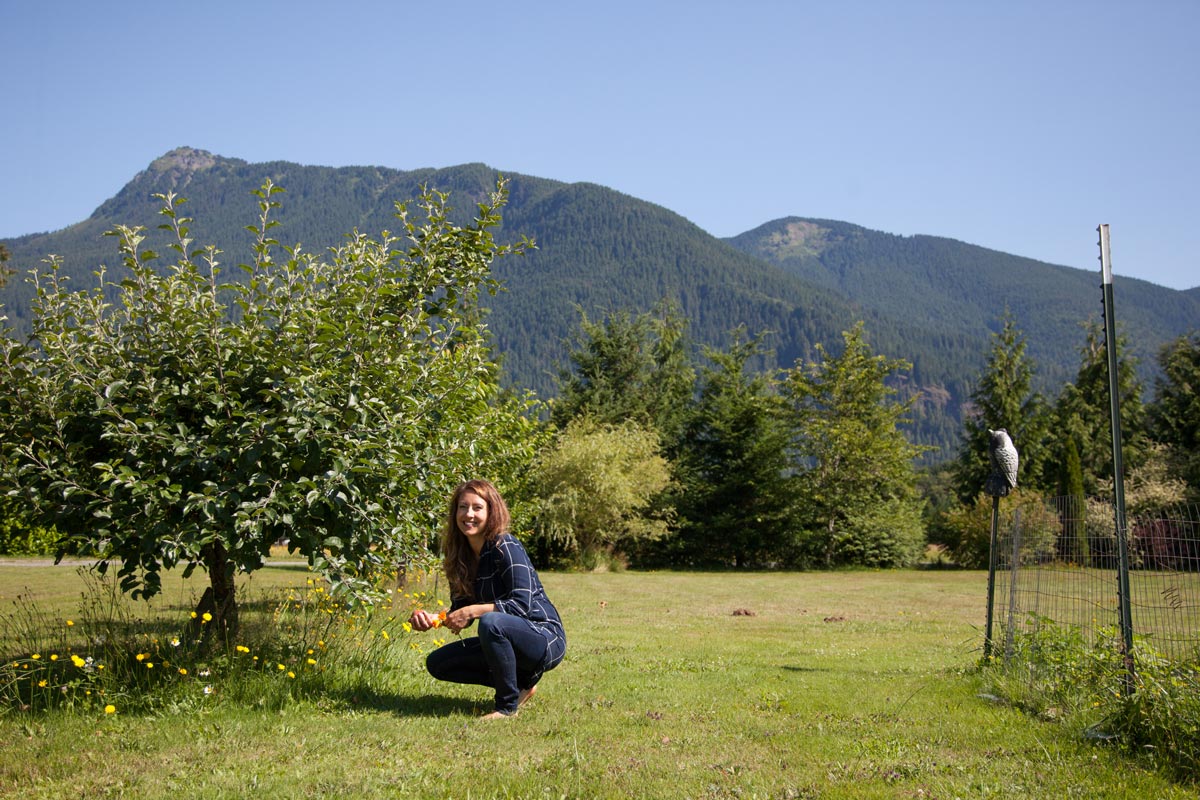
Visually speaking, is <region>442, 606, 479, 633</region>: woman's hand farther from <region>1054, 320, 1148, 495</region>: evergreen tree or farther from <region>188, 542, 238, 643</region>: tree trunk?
<region>1054, 320, 1148, 495</region>: evergreen tree

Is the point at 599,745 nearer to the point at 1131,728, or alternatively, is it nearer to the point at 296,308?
the point at 1131,728

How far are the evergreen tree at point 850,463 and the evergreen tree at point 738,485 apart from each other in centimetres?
96

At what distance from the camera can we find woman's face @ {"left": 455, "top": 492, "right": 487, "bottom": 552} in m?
5.58

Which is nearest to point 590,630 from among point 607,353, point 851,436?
point 851,436

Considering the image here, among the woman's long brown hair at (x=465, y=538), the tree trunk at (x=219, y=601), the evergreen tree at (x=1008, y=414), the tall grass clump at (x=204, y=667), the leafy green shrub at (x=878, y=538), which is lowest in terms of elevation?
the leafy green shrub at (x=878, y=538)

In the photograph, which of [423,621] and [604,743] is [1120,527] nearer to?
[604,743]

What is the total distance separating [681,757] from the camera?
4.58 meters

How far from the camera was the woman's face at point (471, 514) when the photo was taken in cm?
558

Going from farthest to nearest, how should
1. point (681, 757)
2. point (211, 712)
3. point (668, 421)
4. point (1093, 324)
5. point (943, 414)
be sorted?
point (943, 414)
point (1093, 324)
point (668, 421)
point (211, 712)
point (681, 757)

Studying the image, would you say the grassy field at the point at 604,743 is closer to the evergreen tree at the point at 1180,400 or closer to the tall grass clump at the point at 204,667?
the tall grass clump at the point at 204,667

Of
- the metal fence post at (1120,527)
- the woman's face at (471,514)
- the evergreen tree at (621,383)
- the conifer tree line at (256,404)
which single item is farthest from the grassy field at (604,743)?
the evergreen tree at (621,383)

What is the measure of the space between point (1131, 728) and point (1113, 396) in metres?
2.01

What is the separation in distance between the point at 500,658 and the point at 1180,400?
4473 centimetres

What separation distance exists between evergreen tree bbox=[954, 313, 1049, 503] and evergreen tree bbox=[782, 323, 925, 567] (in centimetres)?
678
